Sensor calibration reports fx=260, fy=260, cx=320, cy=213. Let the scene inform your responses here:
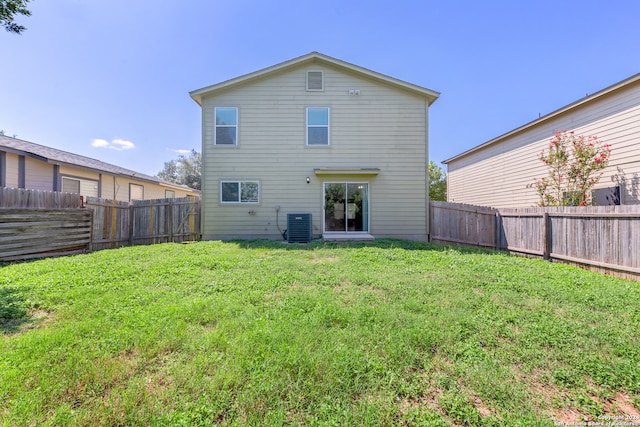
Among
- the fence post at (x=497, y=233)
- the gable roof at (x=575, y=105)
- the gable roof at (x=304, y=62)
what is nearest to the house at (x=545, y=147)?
the gable roof at (x=575, y=105)

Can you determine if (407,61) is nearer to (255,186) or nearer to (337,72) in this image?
(337,72)

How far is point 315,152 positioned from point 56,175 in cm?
1067

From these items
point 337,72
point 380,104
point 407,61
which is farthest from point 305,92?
point 407,61

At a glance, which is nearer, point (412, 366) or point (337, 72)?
point (412, 366)

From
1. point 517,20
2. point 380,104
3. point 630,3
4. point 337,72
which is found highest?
point 517,20

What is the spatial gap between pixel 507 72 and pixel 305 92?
9.95 metres

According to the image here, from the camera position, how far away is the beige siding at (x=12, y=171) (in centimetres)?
915

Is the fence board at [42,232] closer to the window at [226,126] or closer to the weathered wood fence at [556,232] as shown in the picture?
the window at [226,126]

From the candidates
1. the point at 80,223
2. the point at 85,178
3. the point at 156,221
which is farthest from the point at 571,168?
the point at 85,178

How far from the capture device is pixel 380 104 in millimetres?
9867

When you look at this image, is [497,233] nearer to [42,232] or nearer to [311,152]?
[311,152]

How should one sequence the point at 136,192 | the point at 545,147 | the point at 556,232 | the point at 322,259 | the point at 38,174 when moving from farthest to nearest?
1. the point at 136,192
2. the point at 545,147
3. the point at 38,174
4. the point at 556,232
5. the point at 322,259

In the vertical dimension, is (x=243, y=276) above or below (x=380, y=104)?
below

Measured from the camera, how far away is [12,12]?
16.1 feet
